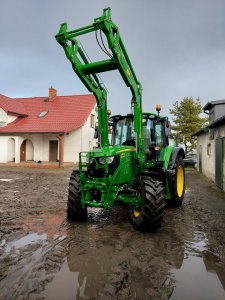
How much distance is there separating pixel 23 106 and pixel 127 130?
958 inches

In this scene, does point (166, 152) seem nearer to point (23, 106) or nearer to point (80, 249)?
point (80, 249)

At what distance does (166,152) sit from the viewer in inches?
298

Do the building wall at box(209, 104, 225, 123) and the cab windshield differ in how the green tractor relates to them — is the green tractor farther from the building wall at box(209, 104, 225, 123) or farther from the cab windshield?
the building wall at box(209, 104, 225, 123)

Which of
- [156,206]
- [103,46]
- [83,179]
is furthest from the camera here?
[83,179]

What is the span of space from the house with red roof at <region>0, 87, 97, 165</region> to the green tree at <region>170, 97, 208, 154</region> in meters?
11.6

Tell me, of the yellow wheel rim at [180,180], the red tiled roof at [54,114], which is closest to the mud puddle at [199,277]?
the yellow wheel rim at [180,180]

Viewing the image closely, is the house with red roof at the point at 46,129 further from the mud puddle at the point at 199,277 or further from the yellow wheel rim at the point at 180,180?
the mud puddle at the point at 199,277

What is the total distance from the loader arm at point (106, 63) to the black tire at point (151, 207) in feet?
2.81

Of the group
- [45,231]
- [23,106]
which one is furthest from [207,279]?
[23,106]

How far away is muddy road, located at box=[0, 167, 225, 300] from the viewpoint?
11.5ft

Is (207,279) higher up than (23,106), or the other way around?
Result: (23,106)

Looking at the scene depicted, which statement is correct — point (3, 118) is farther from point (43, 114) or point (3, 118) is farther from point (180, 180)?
point (180, 180)

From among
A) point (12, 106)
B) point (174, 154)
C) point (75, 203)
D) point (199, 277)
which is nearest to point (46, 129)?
point (12, 106)

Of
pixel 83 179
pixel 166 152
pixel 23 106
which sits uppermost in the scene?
pixel 23 106
